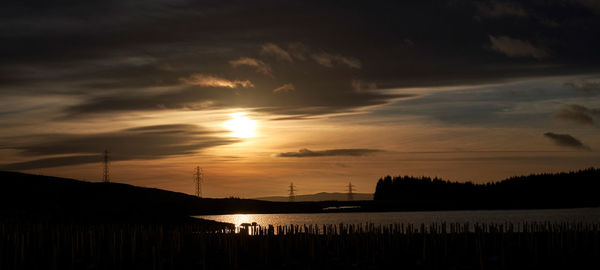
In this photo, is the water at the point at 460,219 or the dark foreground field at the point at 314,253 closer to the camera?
the dark foreground field at the point at 314,253

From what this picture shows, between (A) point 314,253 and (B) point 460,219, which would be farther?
(B) point 460,219

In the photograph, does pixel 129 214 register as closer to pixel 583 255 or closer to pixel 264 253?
pixel 264 253

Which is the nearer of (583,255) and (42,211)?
(583,255)

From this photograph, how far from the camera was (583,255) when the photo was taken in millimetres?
34562

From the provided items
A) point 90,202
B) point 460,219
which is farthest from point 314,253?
point 460,219

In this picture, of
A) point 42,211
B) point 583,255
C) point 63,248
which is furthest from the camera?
point 42,211

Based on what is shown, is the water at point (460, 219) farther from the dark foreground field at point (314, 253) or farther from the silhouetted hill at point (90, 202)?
the dark foreground field at point (314, 253)

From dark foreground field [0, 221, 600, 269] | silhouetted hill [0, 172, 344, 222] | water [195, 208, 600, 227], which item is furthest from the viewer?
water [195, 208, 600, 227]

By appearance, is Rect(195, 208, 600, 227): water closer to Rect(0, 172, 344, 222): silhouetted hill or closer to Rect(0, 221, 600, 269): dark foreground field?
Rect(0, 172, 344, 222): silhouetted hill

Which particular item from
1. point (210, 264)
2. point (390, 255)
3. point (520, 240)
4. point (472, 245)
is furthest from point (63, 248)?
point (520, 240)

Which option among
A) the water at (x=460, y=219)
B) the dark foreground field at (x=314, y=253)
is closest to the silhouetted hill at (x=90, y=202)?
the water at (x=460, y=219)

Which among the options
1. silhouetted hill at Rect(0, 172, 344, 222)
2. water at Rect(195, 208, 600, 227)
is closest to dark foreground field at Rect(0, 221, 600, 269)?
silhouetted hill at Rect(0, 172, 344, 222)

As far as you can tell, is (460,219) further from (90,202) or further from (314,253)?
(314,253)

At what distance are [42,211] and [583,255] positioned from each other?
172 ft
